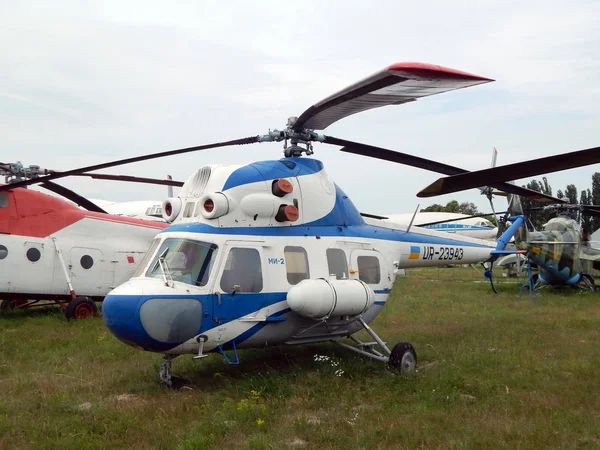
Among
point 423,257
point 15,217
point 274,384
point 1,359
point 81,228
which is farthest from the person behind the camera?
point 81,228

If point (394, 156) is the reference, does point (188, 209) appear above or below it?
below

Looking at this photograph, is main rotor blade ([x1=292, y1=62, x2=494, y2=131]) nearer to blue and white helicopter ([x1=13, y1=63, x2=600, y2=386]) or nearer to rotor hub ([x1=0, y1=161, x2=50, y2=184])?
blue and white helicopter ([x1=13, y1=63, x2=600, y2=386])

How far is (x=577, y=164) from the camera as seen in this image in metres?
4.97

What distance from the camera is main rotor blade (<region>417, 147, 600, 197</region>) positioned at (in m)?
4.92

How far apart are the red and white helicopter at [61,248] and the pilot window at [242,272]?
569 centimetres

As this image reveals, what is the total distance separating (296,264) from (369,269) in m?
1.48

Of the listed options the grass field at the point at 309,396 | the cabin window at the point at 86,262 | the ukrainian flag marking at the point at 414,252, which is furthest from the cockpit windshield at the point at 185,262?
the cabin window at the point at 86,262

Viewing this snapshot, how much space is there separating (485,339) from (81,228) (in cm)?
926

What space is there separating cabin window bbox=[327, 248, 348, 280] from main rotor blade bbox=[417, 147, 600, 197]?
9.77 feet

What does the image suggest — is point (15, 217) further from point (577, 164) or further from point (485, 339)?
point (577, 164)

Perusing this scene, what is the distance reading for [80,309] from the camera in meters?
12.1

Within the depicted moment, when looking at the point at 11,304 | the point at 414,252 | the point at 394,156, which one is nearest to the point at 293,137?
the point at 394,156

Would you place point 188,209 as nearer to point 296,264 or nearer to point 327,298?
point 296,264

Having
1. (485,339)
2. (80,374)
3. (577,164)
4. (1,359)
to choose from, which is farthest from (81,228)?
(577,164)
